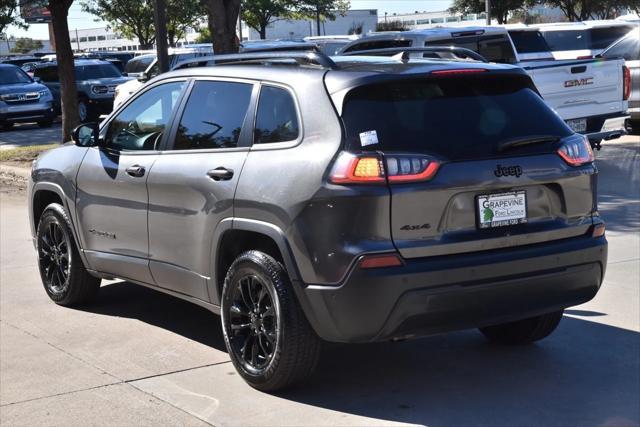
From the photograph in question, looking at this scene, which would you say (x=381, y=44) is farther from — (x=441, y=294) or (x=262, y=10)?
(x=262, y=10)

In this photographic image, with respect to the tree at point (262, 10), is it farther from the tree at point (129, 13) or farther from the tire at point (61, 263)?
the tire at point (61, 263)

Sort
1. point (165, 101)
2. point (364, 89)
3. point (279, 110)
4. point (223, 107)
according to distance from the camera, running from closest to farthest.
Answer: point (364, 89)
point (279, 110)
point (223, 107)
point (165, 101)

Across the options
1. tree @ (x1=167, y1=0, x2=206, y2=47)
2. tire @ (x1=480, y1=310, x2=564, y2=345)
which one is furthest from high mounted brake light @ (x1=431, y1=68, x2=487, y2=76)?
tree @ (x1=167, y1=0, x2=206, y2=47)

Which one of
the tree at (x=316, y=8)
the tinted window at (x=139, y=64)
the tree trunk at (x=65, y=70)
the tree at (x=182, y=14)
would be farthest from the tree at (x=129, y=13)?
the tree trunk at (x=65, y=70)

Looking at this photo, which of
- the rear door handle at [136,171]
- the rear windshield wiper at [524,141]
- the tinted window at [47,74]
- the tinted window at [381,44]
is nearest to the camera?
the rear windshield wiper at [524,141]

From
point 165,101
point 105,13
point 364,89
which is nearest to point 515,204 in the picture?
point 364,89

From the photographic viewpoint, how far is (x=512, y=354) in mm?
6145

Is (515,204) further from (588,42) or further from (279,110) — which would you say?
(588,42)

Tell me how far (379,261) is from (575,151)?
1383mm

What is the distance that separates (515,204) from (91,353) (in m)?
2.82

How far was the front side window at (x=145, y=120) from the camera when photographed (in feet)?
21.3

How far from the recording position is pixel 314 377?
5.80 meters

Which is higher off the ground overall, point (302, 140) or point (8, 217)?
point (302, 140)

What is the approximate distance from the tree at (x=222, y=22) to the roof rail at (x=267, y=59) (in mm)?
7932
